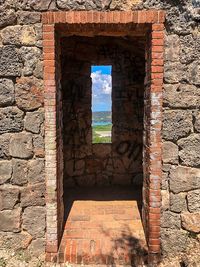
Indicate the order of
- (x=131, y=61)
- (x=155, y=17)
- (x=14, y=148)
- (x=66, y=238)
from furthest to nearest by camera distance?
(x=131, y=61)
(x=66, y=238)
(x=14, y=148)
(x=155, y=17)

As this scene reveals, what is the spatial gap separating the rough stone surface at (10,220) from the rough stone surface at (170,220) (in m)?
1.80

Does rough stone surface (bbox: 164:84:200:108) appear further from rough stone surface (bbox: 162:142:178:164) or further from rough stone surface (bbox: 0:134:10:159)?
rough stone surface (bbox: 0:134:10:159)

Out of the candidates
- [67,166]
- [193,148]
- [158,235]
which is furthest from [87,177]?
[193,148]

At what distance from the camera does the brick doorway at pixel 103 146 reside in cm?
318

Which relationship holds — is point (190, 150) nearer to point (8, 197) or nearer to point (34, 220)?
point (34, 220)

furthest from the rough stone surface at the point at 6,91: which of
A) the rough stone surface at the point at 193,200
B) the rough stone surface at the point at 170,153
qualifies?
the rough stone surface at the point at 193,200

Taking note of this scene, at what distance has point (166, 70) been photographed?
10.4 feet

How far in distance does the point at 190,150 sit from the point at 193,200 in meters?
0.62

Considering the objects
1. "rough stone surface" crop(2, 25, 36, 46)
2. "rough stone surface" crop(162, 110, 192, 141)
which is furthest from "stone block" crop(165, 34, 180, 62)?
"rough stone surface" crop(2, 25, 36, 46)

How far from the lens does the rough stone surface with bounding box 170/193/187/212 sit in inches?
132

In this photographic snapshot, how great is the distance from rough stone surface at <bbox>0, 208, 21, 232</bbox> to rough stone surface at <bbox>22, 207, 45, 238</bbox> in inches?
2.9

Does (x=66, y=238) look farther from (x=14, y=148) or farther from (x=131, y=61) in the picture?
(x=131, y=61)

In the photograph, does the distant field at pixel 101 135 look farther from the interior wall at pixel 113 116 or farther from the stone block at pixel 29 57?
the stone block at pixel 29 57

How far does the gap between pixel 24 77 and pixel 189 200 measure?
2465 mm
